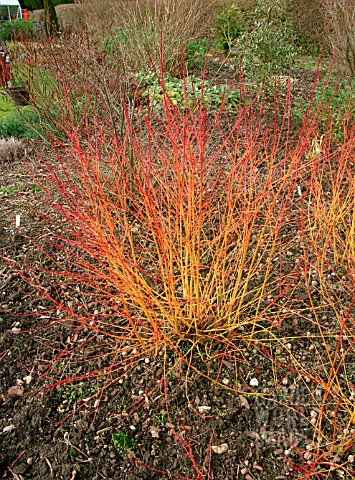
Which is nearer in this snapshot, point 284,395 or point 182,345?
point 284,395

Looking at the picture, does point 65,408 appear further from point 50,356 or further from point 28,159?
point 28,159

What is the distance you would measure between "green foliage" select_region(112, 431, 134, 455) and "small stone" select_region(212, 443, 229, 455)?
1.18 feet

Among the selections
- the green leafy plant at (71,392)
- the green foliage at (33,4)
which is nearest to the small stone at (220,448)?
the green leafy plant at (71,392)

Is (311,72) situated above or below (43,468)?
above

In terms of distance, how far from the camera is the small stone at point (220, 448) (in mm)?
1912

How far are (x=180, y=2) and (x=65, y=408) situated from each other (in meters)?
7.25

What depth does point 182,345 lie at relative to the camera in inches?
93.5

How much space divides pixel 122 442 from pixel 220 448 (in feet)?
1.42

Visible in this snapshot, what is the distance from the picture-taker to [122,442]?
197cm

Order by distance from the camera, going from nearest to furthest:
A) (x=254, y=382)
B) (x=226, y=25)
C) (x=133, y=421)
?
1. (x=133, y=421)
2. (x=254, y=382)
3. (x=226, y=25)

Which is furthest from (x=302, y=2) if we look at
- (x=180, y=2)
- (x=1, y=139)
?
(x=1, y=139)

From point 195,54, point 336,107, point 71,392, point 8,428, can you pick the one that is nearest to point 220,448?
point 71,392

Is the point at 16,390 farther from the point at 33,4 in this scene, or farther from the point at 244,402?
the point at 33,4

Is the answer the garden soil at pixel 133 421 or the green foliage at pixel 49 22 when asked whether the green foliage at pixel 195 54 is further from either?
the garden soil at pixel 133 421
